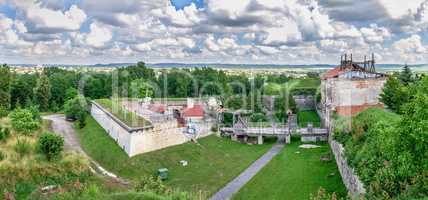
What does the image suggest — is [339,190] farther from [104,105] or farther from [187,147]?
[104,105]

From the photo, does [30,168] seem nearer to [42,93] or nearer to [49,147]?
[49,147]

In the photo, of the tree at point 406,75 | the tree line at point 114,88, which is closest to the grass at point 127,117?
the tree line at point 114,88

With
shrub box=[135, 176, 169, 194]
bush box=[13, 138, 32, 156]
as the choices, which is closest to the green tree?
bush box=[13, 138, 32, 156]

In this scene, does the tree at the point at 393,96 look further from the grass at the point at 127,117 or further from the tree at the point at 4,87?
the tree at the point at 4,87

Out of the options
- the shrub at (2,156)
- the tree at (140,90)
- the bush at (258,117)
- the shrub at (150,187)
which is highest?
the tree at (140,90)

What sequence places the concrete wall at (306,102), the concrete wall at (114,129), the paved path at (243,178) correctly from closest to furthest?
1. the paved path at (243,178)
2. the concrete wall at (114,129)
3. the concrete wall at (306,102)

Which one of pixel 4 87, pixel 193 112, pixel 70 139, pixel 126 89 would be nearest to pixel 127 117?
pixel 70 139

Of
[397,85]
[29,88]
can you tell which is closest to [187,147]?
[397,85]
